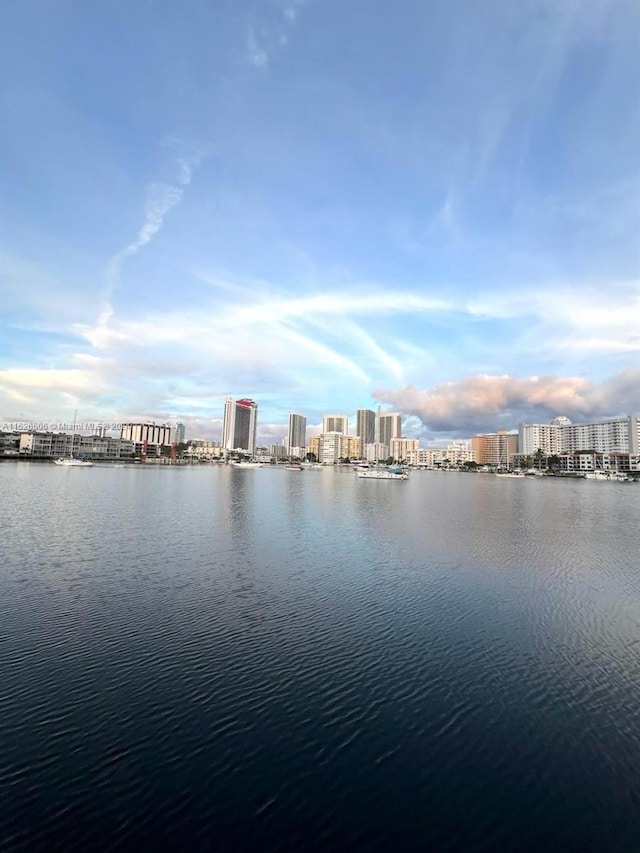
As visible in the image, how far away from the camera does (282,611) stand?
1498 cm

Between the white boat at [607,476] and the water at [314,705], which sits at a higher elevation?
the white boat at [607,476]

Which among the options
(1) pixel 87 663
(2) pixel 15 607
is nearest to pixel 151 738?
(1) pixel 87 663

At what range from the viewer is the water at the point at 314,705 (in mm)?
6680

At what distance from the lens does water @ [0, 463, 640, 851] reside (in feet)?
21.9

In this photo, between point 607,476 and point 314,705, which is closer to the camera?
point 314,705

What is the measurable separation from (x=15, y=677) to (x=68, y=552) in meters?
12.9

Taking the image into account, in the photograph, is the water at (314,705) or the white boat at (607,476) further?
the white boat at (607,476)

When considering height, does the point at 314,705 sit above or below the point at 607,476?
below

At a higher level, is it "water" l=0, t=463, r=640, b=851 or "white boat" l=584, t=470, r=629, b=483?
"white boat" l=584, t=470, r=629, b=483

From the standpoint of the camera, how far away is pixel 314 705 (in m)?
9.58

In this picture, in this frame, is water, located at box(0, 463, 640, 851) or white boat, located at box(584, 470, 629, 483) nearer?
water, located at box(0, 463, 640, 851)

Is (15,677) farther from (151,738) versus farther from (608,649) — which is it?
(608,649)

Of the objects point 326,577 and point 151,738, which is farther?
point 326,577

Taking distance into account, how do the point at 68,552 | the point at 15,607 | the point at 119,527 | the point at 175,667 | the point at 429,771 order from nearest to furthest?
the point at 429,771 < the point at 175,667 < the point at 15,607 < the point at 68,552 < the point at 119,527
